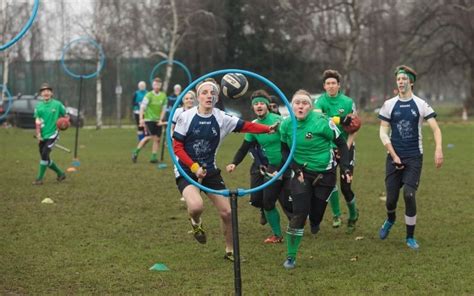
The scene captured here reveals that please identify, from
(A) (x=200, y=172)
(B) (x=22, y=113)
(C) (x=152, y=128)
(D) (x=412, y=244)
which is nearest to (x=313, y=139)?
(A) (x=200, y=172)

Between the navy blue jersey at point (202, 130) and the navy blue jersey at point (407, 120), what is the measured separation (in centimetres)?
228

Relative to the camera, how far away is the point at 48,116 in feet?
50.6

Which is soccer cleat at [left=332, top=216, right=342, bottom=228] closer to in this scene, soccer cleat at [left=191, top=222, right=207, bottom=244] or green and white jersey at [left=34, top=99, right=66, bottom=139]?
soccer cleat at [left=191, top=222, right=207, bottom=244]

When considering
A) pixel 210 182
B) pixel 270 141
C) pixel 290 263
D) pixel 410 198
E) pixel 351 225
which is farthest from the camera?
pixel 351 225

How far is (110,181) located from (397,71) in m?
8.75

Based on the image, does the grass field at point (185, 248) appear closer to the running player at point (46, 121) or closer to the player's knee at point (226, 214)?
the player's knee at point (226, 214)

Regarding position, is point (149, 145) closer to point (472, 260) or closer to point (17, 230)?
point (17, 230)

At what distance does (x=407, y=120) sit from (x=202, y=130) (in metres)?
2.75

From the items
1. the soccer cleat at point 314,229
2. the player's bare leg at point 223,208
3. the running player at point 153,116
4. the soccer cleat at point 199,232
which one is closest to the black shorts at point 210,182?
the player's bare leg at point 223,208

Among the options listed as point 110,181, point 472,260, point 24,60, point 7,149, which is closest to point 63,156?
point 7,149

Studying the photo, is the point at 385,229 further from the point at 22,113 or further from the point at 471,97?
the point at 471,97

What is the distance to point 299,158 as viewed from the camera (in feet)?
28.2

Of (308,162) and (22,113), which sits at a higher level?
(308,162)

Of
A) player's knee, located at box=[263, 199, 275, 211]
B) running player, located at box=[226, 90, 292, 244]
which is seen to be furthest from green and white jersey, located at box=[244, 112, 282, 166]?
player's knee, located at box=[263, 199, 275, 211]
